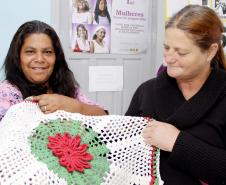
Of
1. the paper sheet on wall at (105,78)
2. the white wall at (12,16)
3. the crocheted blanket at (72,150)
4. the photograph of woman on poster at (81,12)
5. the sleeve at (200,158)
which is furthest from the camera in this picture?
the paper sheet on wall at (105,78)

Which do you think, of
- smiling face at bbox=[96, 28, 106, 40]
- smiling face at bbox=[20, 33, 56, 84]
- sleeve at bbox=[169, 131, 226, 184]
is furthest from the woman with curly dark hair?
smiling face at bbox=[96, 28, 106, 40]

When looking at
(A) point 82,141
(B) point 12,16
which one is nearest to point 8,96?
(A) point 82,141

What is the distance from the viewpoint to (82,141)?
3.47 ft

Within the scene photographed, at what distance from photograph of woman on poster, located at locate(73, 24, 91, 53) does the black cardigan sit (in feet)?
3.36

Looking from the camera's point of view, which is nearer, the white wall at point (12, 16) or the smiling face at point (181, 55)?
the smiling face at point (181, 55)

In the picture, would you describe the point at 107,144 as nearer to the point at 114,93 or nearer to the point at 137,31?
the point at 114,93

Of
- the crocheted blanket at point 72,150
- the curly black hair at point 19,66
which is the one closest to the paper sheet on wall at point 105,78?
the curly black hair at point 19,66

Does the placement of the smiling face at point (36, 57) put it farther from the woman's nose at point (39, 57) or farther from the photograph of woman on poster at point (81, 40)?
the photograph of woman on poster at point (81, 40)

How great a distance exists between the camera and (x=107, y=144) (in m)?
1.08

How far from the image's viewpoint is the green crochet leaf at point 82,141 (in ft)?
3.13

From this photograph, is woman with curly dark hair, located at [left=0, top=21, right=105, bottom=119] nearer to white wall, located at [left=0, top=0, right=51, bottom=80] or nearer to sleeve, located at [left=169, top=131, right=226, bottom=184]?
sleeve, located at [left=169, top=131, right=226, bottom=184]

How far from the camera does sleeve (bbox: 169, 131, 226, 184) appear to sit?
3.40 feet

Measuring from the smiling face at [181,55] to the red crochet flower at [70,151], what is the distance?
35 centimetres

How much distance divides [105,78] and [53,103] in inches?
44.7
